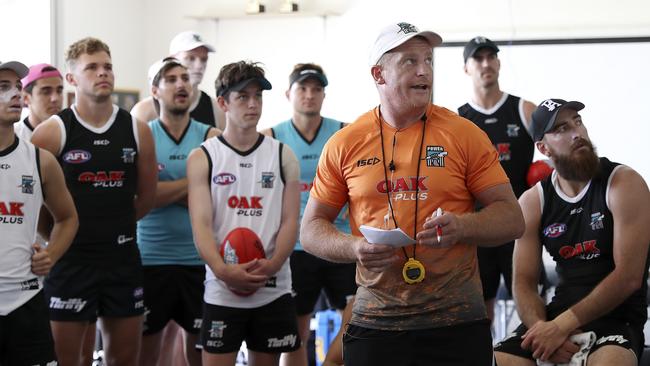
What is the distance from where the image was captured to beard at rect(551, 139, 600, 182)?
3.96m

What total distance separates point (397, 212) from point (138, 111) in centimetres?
322

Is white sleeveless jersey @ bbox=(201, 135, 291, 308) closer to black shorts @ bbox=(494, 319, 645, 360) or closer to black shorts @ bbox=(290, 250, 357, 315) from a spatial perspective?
black shorts @ bbox=(290, 250, 357, 315)

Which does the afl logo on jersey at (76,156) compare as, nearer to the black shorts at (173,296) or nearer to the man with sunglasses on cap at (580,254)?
the black shorts at (173,296)

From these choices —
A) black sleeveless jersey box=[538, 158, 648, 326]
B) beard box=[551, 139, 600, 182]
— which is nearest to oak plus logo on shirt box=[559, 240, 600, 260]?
black sleeveless jersey box=[538, 158, 648, 326]

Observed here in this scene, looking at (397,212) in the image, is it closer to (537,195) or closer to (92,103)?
(537,195)

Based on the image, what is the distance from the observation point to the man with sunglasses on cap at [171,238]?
507 centimetres

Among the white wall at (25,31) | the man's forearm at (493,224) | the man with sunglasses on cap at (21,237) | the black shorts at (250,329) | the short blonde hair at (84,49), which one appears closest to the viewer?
the man's forearm at (493,224)

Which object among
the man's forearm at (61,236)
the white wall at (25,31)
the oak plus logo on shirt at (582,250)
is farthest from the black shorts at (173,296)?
the white wall at (25,31)

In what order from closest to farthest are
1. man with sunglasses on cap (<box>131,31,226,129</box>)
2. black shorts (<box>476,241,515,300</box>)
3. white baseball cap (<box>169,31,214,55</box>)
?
1. black shorts (<box>476,241,515,300</box>)
2. man with sunglasses on cap (<box>131,31,226,129</box>)
3. white baseball cap (<box>169,31,214,55</box>)

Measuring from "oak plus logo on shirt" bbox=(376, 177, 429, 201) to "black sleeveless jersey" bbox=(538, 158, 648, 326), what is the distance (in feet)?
4.37

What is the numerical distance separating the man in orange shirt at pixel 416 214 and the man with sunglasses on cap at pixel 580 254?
3.16ft

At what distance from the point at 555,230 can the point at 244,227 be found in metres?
1.54

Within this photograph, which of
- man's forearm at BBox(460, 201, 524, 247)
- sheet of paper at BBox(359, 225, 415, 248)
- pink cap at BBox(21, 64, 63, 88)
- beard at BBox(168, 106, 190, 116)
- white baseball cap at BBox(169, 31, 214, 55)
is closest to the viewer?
sheet of paper at BBox(359, 225, 415, 248)

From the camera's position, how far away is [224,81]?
15.6 feet
